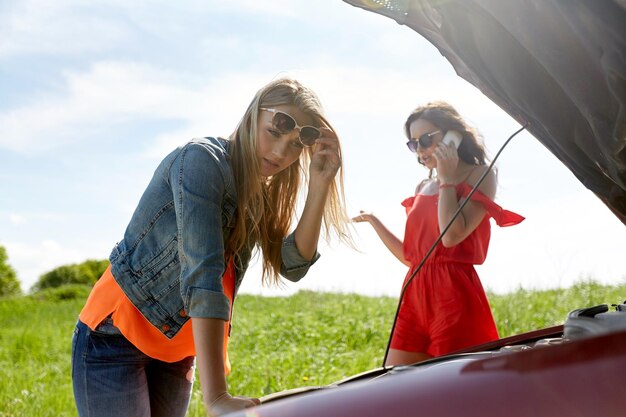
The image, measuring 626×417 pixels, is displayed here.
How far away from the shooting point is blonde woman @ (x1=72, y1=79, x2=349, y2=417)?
2.15m

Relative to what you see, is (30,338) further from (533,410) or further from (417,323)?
(533,410)

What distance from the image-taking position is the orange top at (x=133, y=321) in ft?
7.82

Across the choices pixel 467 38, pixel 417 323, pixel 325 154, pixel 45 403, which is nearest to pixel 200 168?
pixel 325 154

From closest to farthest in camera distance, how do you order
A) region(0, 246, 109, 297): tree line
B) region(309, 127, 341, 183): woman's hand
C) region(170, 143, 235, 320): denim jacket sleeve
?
1. region(170, 143, 235, 320): denim jacket sleeve
2. region(309, 127, 341, 183): woman's hand
3. region(0, 246, 109, 297): tree line

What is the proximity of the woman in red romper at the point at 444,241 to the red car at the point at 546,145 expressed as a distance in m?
1.64

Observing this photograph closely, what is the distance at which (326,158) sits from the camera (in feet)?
8.46

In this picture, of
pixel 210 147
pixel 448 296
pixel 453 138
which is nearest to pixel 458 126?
pixel 453 138

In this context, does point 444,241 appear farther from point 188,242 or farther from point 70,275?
point 70,275

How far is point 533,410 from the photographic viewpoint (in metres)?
0.99

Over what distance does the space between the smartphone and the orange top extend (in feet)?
5.41

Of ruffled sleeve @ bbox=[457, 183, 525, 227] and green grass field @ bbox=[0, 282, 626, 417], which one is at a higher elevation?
ruffled sleeve @ bbox=[457, 183, 525, 227]

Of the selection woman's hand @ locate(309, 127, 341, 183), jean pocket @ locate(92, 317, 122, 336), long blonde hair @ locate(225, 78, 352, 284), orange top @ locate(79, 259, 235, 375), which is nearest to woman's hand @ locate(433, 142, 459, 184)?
long blonde hair @ locate(225, 78, 352, 284)

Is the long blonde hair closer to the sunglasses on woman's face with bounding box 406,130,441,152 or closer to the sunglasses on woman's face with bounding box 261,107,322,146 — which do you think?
the sunglasses on woman's face with bounding box 261,107,322,146

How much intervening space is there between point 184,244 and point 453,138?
2057mm
